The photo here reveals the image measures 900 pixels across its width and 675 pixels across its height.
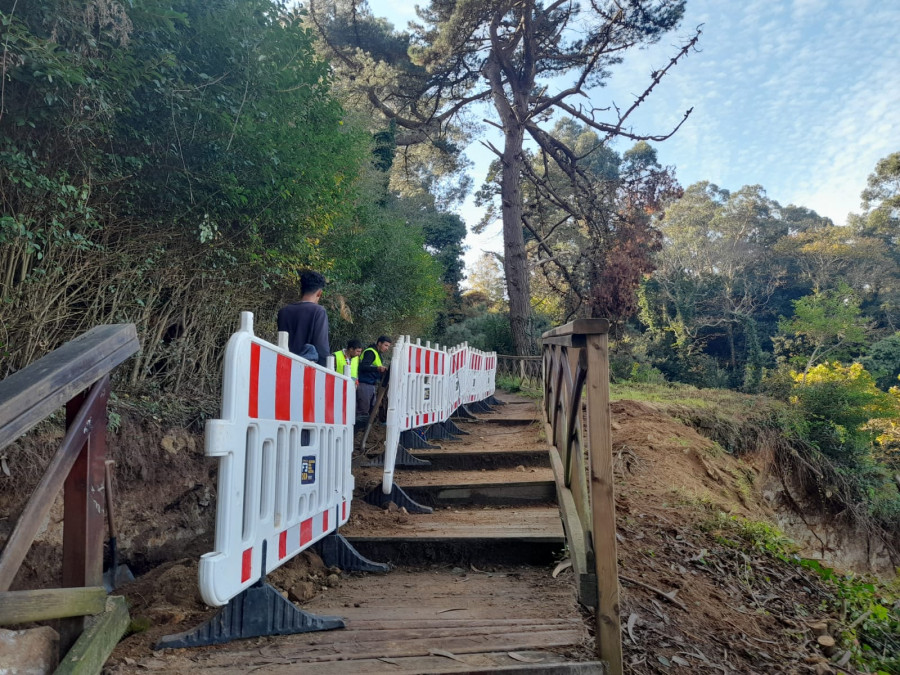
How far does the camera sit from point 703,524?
395 cm

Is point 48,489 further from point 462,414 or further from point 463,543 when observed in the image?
point 462,414

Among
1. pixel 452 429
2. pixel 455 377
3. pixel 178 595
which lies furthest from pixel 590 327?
pixel 455 377

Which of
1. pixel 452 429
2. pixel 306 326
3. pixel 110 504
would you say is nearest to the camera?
pixel 110 504

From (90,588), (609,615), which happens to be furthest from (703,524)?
(90,588)

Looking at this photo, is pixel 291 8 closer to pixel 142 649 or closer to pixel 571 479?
pixel 571 479

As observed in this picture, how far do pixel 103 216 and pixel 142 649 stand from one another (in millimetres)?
3454

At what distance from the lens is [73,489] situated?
5.95ft

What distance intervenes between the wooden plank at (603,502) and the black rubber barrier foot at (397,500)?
2.44 metres

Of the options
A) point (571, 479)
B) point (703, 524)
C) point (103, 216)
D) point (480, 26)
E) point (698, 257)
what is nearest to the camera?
point (571, 479)

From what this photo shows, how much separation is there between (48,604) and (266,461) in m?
0.85

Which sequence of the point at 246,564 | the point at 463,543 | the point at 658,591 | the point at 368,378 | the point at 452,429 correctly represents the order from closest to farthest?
the point at 246,564 < the point at 658,591 < the point at 463,543 < the point at 368,378 < the point at 452,429

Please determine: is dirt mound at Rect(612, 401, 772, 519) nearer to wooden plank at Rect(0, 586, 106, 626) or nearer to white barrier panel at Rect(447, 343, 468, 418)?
white barrier panel at Rect(447, 343, 468, 418)

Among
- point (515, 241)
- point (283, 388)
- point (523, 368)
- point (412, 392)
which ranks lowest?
point (412, 392)

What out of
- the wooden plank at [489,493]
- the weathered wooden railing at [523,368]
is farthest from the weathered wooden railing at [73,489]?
the weathered wooden railing at [523,368]
